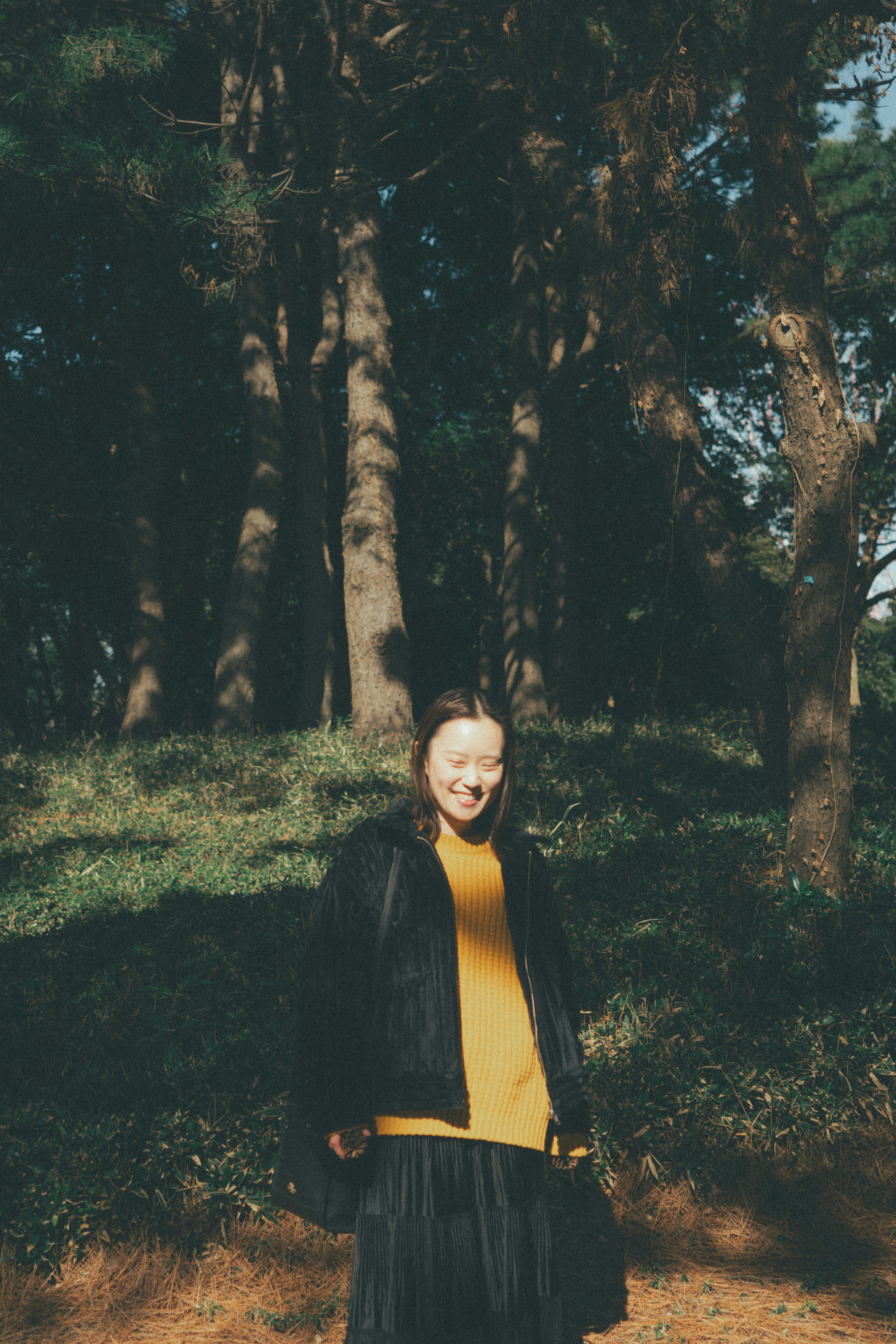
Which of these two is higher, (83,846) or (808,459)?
(808,459)

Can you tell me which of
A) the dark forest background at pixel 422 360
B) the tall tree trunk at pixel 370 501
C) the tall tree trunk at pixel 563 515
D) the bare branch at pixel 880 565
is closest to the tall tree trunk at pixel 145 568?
the dark forest background at pixel 422 360

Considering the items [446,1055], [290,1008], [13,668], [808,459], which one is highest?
[13,668]

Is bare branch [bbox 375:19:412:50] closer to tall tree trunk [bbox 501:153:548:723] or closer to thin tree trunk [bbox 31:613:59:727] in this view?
tall tree trunk [bbox 501:153:548:723]

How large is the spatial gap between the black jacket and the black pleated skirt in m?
0.14

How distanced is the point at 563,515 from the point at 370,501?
606cm

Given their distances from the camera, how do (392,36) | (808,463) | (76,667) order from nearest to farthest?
(808,463)
(392,36)
(76,667)

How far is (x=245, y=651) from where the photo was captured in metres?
11.9

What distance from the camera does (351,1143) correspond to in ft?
7.48

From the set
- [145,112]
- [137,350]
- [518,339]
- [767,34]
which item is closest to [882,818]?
[767,34]

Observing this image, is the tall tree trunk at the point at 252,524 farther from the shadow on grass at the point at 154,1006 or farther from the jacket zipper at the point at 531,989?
the jacket zipper at the point at 531,989

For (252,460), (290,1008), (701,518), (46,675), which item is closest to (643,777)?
(701,518)

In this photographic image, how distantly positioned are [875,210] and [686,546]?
16025 millimetres

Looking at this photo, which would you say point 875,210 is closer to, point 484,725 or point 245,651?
point 245,651

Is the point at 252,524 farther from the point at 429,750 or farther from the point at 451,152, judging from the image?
the point at 429,750
